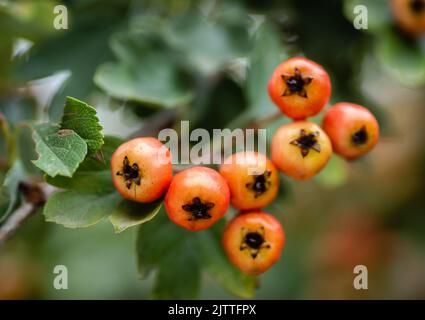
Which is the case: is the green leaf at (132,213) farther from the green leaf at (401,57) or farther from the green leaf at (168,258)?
the green leaf at (401,57)

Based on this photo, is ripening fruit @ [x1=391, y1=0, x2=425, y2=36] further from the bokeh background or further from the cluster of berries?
the cluster of berries

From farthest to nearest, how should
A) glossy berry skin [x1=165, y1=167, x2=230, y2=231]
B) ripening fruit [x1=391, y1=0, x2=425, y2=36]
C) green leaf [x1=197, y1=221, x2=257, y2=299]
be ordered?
ripening fruit [x1=391, y1=0, x2=425, y2=36] < green leaf [x1=197, y1=221, x2=257, y2=299] < glossy berry skin [x1=165, y1=167, x2=230, y2=231]

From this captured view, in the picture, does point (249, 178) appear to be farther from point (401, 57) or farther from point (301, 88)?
point (401, 57)

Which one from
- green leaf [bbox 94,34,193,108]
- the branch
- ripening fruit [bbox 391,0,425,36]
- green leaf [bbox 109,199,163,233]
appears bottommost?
green leaf [bbox 109,199,163,233]

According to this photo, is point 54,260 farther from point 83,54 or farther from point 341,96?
point 341,96

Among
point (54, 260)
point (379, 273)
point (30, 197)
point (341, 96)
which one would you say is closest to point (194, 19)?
point (341, 96)

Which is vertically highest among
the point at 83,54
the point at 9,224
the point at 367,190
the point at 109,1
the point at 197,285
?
the point at 109,1

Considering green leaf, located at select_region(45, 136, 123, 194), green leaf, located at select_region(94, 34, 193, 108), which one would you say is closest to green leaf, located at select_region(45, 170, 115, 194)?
green leaf, located at select_region(45, 136, 123, 194)

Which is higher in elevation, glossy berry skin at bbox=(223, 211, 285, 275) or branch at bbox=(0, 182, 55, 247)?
branch at bbox=(0, 182, 55, 247)
